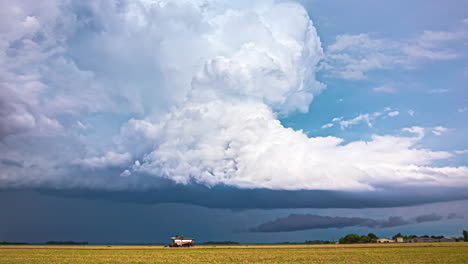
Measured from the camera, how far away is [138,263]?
214 ft

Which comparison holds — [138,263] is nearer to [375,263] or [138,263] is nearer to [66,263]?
[66,263]

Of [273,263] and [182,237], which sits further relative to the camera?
[182,237]

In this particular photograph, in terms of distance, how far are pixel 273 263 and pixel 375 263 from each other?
15.7 m

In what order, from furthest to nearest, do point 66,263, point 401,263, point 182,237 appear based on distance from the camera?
point 182,237
point 66,263
point 401,263

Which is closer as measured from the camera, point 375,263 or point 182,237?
point 375,263

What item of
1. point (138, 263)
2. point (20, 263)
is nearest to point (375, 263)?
point (138, 263)

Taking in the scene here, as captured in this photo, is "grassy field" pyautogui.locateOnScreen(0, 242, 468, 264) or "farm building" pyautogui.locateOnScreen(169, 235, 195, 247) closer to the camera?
"grassy field" pyautogui.locateOnScreen(0, 242, 468, 264)

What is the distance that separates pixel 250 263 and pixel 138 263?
18434 mm

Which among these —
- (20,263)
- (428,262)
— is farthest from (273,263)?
(20,263)

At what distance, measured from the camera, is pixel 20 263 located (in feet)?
211

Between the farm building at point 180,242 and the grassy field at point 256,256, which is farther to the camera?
the farm building at point 180,242

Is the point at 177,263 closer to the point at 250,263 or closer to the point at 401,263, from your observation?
the point at 250,263

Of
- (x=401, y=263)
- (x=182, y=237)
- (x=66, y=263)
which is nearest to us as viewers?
(x=401, y=263)

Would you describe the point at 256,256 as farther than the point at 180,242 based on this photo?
No
